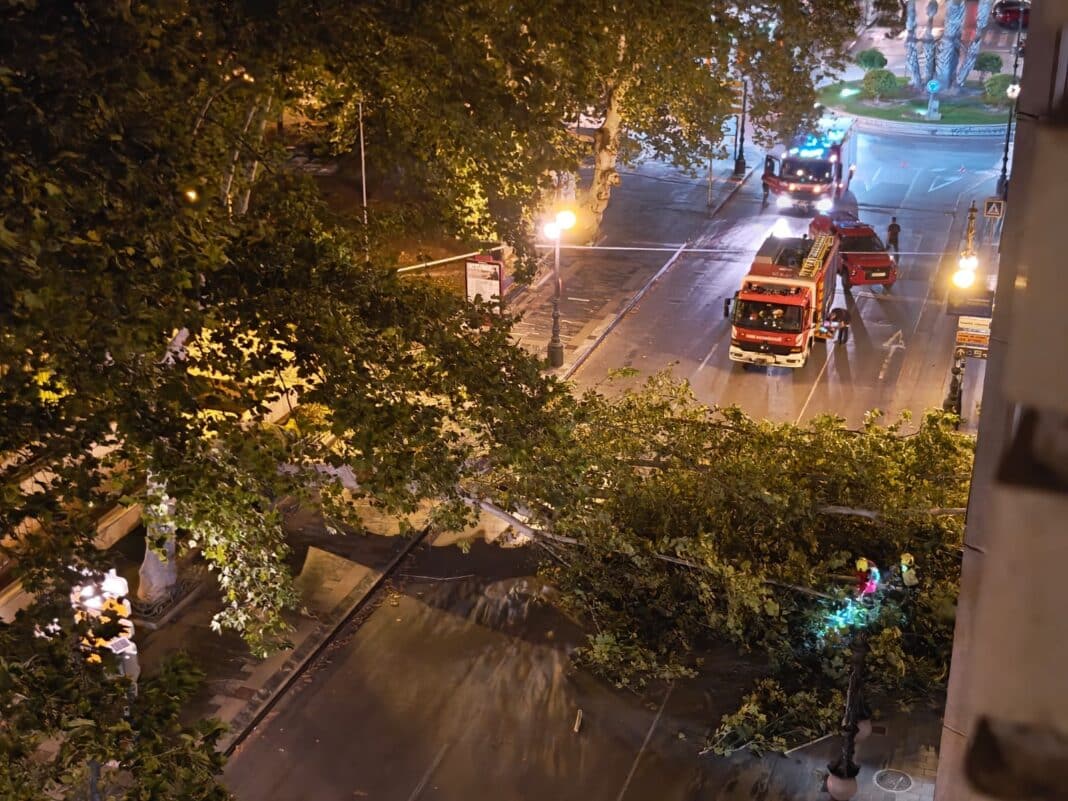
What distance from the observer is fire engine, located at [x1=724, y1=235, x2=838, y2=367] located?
24109 mm

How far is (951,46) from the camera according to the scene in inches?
2108

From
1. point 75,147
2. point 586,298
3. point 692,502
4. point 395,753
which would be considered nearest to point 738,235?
point 586,298

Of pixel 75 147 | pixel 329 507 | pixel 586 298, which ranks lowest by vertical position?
pixel 586 298

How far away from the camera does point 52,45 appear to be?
20.1 feet

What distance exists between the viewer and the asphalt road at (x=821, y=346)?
2372cm

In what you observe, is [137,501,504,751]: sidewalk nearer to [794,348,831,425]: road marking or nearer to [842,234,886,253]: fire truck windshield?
[794,348,831,425]: road marking

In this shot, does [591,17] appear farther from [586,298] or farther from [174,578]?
[586,298]

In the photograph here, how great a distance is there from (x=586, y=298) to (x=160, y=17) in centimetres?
2229

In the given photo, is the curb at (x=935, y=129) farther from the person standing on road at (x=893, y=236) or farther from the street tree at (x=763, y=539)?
the street tree at (x=763, y=539)

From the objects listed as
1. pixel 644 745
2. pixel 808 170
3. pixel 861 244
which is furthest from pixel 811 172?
pixel 644 745

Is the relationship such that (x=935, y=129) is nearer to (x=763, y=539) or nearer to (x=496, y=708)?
(x=763, y=539)

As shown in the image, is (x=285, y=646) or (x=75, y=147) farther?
(x=285, y=646)

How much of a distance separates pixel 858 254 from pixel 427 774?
847 inches

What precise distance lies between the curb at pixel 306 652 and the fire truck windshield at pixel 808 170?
939 inches
